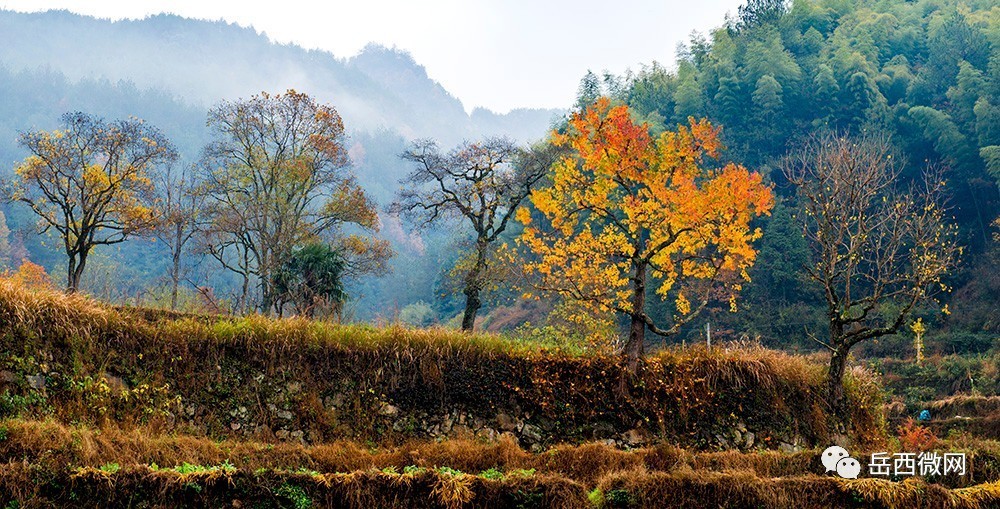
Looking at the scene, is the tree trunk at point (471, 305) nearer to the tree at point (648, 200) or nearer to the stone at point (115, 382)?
the tree at point (648, 200)

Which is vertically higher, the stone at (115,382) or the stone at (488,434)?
the stone at (115,382)

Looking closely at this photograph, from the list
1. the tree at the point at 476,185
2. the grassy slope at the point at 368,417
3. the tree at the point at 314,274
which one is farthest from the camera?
the tree at the point at 476,185

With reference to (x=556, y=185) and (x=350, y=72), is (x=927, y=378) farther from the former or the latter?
(x=350, y=72)

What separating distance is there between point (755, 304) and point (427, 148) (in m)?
24.0

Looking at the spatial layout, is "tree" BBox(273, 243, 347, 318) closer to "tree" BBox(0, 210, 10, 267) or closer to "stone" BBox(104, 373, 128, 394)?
"stone" BBox(104, 373, 128, 394)

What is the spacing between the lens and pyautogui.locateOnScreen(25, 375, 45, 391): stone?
7914 millimetres

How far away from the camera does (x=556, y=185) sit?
10.7 metres

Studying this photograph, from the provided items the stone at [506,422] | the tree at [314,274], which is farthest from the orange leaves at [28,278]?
the stone at [506,422]

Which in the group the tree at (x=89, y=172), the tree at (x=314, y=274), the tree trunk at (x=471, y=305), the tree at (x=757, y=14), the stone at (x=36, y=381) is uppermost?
the tree at (x=757, y=14)

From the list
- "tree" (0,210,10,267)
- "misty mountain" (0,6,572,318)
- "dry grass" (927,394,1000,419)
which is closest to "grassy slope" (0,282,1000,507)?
"dry grass" (927,394,1000,419)

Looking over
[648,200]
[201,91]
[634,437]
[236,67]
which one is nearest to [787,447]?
[634,437]

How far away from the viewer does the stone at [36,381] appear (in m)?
7.91

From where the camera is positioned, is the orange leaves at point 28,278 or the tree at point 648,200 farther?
the tree at point 648,200

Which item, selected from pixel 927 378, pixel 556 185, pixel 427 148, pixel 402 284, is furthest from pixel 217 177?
pixel 402 284
